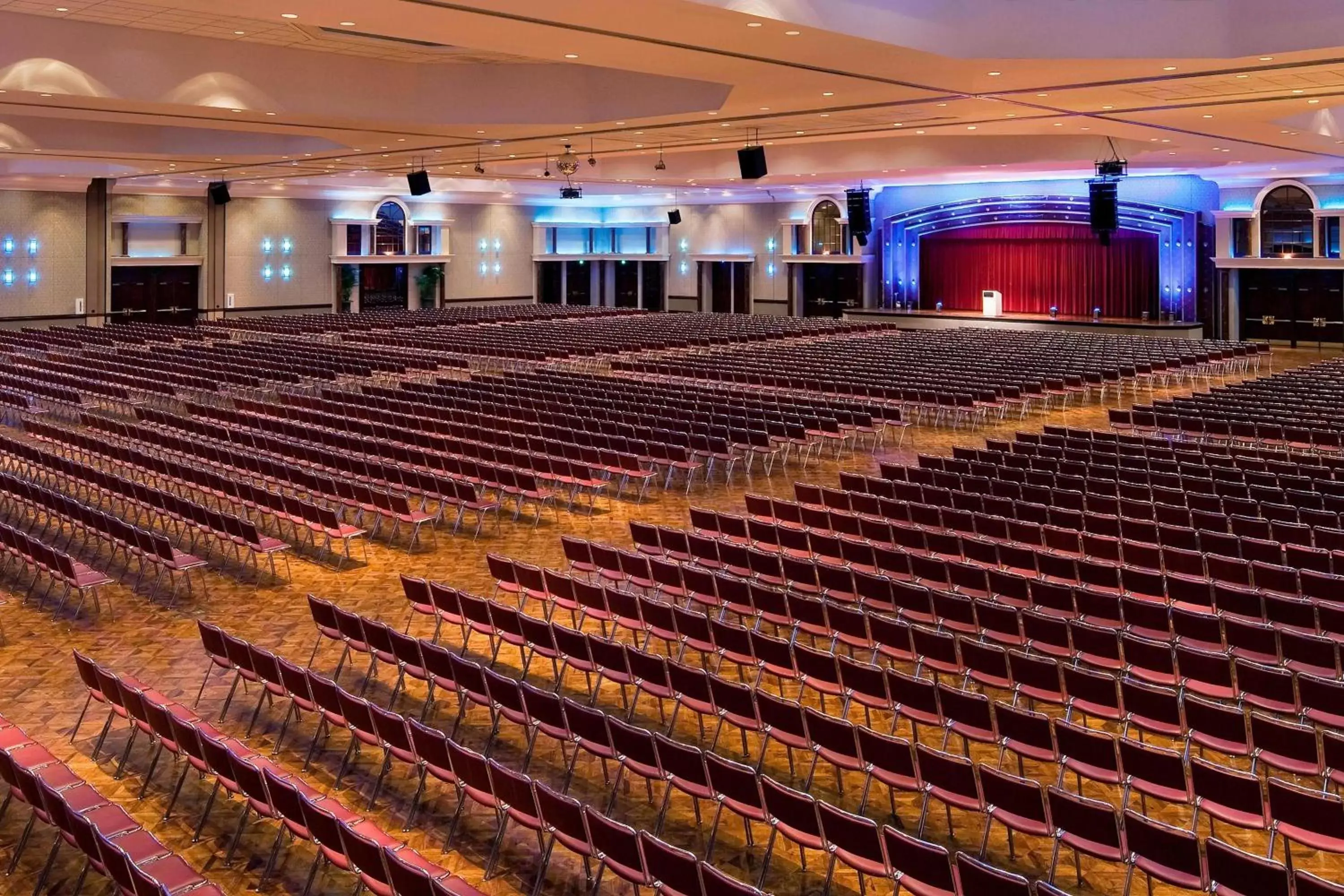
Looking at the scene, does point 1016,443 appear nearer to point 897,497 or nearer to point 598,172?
point 897,497

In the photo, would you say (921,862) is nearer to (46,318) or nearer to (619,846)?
(619,846)

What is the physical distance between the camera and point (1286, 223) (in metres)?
34.3

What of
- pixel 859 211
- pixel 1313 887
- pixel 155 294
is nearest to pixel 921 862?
pixel 1313 887

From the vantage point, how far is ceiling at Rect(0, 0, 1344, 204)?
40.9 ft

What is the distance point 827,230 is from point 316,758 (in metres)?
40.5

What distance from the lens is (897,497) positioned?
40.6 ft

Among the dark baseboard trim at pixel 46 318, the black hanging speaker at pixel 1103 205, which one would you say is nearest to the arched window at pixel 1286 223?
the black hanging speaker at pixel 1103 205

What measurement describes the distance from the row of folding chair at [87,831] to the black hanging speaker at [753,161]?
16761 mm

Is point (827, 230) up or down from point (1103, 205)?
up

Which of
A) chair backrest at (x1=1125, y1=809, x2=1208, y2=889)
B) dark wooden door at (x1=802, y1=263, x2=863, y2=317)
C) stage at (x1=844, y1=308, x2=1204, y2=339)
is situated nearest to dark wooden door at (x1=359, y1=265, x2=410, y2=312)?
dark wooden door at (x1=802, y1=263, x2=863, y2=317)

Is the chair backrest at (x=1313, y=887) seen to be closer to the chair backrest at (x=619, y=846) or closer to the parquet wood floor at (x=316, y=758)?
the parquet wood floor at (x=316, y=758)

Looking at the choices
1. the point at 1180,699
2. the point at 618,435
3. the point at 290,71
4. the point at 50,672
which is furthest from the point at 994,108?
the point at 50,672

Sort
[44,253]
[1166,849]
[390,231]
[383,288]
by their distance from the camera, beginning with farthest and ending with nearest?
[383,288], [390,231], [44,253], [1166,849]

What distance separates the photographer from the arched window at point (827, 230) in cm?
4484
